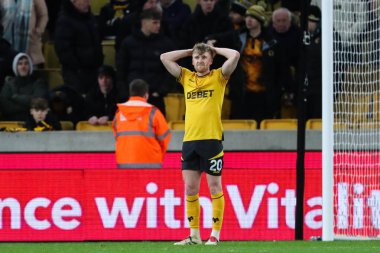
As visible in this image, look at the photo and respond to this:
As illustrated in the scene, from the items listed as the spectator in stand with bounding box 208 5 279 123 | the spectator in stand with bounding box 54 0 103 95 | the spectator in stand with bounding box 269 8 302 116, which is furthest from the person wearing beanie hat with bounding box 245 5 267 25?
the spectator in stand with bounding box 54 0 103 95

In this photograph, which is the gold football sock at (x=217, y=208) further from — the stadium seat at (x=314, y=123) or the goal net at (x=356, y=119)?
the stadium seat at (x=314, y=123)

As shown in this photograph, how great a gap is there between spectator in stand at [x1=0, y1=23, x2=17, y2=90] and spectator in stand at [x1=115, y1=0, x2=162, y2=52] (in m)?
1.50

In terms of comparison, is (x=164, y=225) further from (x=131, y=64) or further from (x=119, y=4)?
(x=119, y=4)

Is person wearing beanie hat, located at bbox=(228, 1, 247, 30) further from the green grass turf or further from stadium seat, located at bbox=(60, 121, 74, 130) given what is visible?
the green grass turf

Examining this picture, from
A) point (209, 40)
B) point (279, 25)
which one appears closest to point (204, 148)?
point (209, 40)

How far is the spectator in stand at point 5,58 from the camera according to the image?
16609 millimetres

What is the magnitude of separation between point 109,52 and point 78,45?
127 cm

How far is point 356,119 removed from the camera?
12844mm

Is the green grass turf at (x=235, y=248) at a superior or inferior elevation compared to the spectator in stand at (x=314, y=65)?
inferior

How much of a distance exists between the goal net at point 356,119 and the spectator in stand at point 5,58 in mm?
5469

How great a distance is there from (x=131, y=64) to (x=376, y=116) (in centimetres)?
403

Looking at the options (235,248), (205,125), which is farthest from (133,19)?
(235,248)

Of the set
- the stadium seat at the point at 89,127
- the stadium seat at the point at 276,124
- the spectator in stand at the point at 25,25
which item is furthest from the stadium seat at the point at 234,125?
the spectator in stand at the point at 25,25

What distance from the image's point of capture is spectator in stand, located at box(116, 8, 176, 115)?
616 inches
